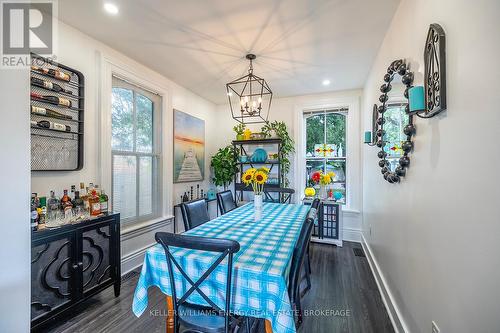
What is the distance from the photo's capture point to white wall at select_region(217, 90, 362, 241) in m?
3.95

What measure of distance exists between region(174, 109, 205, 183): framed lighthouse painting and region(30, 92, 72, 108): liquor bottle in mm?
1610

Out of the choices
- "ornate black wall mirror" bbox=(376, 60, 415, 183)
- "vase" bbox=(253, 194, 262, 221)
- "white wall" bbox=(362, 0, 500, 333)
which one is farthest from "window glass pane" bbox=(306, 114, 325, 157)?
"white wall" bbox=(362, 0, 500, 333)

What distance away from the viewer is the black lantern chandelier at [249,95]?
8.21 ft

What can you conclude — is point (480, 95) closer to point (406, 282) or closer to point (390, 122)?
point (390, 122)

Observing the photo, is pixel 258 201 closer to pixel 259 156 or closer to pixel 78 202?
pixel 78 202

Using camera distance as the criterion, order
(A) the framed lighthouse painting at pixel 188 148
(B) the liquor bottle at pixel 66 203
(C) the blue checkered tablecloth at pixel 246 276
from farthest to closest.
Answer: (A) the framed lighthouse painting at pixel 188 148 → (B) the liquor bottle at pixel 66 203 → (C) the blue checkered tablecloth at pixel 246 276

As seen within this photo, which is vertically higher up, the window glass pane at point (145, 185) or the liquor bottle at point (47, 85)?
the liquor bottle at point (47, 85)

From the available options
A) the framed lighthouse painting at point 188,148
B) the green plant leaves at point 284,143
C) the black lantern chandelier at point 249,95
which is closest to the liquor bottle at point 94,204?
the framed lighthouse painting at point 188,148

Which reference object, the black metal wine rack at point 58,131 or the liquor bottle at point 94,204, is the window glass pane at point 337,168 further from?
the black metal wine rack at point 58,131

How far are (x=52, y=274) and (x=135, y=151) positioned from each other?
166cm

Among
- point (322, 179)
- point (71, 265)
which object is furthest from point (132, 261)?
point (322, 179)

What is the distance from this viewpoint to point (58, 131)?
2.05 metres

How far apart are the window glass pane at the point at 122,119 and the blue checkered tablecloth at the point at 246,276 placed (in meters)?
1.77

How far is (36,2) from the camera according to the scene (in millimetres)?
1848
